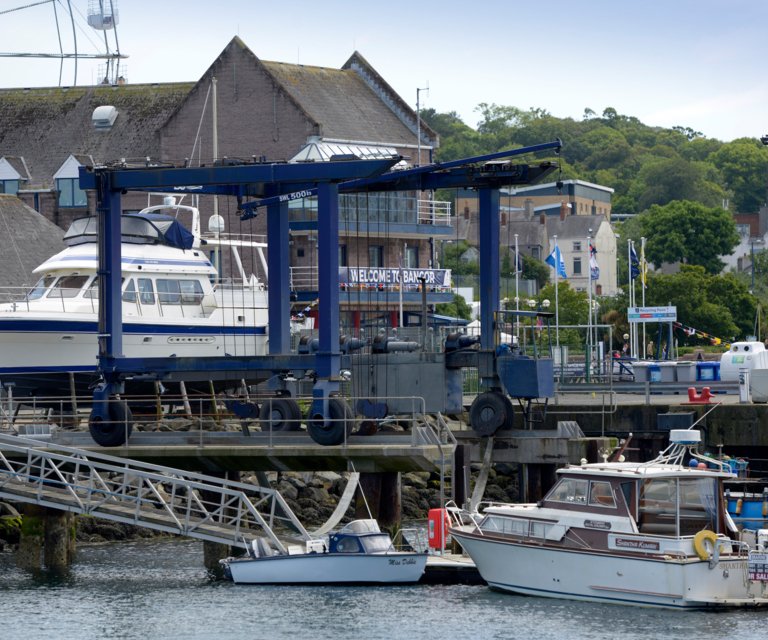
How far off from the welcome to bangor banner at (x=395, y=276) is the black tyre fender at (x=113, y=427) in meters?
23.6

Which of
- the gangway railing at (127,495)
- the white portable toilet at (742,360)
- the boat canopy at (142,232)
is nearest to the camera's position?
the gangway railing at (127,495)

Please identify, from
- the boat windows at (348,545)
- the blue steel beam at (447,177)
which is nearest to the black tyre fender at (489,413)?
the blue steel beam at (447,177)

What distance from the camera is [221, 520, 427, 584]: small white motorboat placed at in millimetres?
29969

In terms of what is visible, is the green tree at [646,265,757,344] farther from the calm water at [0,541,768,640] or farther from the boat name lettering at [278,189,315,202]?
the calm water at [0,541,768,640]

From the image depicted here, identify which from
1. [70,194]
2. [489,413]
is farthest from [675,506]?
[70,194]

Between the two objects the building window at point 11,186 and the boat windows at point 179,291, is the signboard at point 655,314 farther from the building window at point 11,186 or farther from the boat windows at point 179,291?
the building window at point 11,186

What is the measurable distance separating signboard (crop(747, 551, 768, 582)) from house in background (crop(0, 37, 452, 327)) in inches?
1337

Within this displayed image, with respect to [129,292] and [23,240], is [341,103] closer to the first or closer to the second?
[23,240]

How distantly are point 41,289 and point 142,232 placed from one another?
3036mm

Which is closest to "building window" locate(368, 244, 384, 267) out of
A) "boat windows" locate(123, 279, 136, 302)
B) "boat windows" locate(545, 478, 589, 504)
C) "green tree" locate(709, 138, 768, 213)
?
"boat windows" locate(123, 279, 136, 302)

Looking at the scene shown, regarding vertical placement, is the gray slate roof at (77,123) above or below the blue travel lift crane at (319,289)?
above

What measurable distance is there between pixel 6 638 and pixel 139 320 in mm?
18095

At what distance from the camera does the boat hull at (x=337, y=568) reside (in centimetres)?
2994

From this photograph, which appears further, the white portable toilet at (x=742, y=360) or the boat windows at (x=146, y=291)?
the white portable toilet at (x=742, y=360)
